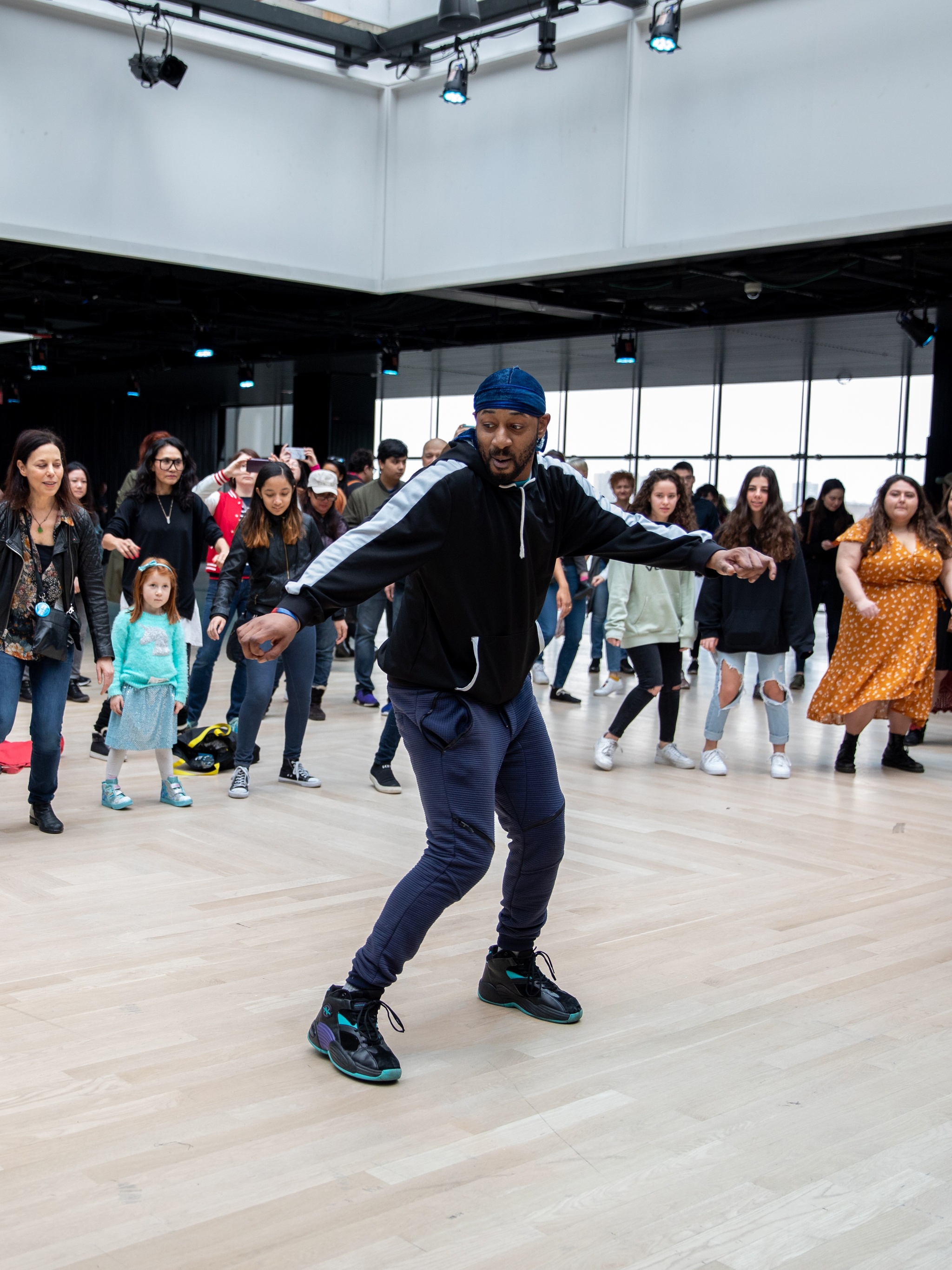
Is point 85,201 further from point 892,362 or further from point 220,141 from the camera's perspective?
point 892,362

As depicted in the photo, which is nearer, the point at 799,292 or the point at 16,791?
the point at 16,791

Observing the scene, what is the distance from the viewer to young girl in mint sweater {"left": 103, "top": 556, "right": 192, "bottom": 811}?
5371mm

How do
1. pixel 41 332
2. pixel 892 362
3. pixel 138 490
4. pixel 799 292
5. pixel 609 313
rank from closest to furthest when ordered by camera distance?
1. pixel 138 490
2. pixel 799 292
3. pixel 609 313
4. pixel 41 332
5. pixel 892 362

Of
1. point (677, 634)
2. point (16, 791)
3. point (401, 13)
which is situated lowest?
point (16, 791)

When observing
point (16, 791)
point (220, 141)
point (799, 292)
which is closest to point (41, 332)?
point (220, 141)

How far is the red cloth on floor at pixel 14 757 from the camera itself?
5.95 meters

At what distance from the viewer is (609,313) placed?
1335cm

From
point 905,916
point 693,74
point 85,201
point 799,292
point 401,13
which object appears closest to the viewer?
point 905,916

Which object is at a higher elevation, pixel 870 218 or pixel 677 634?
pixel 870 218

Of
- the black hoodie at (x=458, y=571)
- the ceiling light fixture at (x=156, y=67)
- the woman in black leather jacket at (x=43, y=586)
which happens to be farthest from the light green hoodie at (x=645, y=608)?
the ceiling light fixture at (x=156, y=67)

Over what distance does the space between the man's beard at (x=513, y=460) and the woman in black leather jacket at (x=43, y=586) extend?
8.00ft

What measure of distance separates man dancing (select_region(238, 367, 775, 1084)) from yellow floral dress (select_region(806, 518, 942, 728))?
4009mm

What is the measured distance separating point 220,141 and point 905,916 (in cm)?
790

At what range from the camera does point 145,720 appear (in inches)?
212
